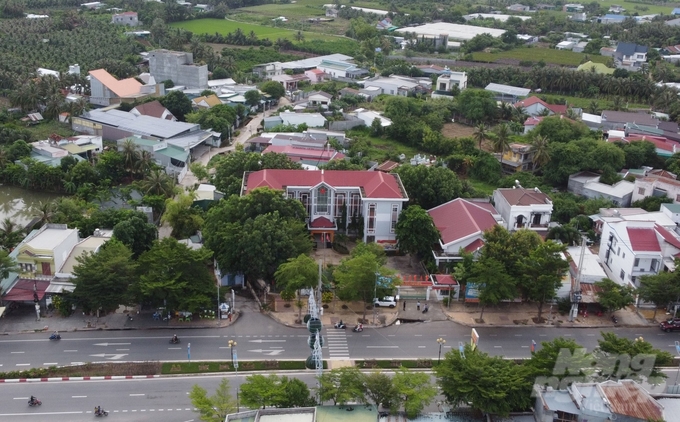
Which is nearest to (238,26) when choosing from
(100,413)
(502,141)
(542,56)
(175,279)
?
(542,56)

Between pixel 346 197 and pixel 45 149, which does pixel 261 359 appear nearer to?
pixel 346 197

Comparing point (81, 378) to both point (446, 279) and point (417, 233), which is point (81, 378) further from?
point (417, 233)

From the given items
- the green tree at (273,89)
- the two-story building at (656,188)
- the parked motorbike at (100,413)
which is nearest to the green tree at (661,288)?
the two-story building at (656,188)

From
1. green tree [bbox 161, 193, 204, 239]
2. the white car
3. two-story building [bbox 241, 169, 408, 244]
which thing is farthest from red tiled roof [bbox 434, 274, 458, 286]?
green tree [bbox 161, 193, 204, 239]

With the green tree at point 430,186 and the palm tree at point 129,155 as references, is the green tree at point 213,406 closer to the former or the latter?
the green tree at point 430,186

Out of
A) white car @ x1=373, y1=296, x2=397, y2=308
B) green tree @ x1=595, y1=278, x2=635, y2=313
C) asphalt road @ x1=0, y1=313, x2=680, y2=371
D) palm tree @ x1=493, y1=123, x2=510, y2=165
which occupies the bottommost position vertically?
asphalt road @ x1=0, y1=313, x2=680, y2=371

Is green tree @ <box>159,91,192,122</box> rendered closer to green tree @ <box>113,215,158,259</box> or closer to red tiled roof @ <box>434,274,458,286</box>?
green tree @ <box>113,215,158,259</box>

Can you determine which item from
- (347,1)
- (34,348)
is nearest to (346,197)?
(34,348)
